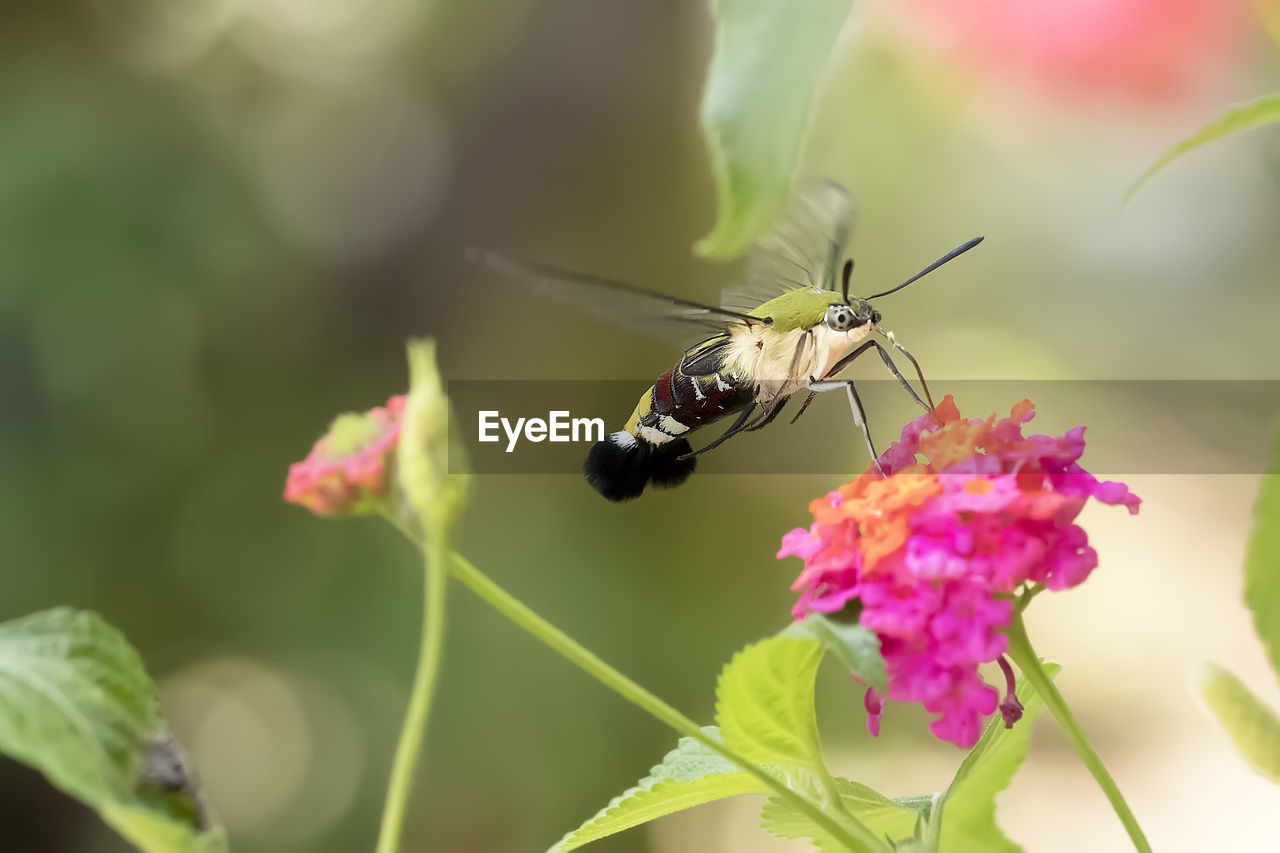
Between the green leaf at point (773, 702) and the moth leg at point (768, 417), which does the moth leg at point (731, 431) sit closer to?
the moth leg at point (768, 417)

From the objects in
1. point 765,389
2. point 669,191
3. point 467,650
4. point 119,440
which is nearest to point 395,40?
point 669,191

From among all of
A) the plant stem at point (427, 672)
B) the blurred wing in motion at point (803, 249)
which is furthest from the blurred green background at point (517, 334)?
the plant stem at point (427, 672)

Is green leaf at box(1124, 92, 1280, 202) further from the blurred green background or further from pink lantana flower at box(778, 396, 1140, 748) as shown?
the blurred green background

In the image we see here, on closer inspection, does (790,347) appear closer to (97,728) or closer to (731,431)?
(731,431)

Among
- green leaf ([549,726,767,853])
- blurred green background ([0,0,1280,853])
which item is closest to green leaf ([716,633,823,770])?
green leaf ([549,726,767,853])

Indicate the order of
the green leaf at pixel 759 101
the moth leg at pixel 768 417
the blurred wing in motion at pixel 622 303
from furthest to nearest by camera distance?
the moth leg at pixel 768 417 < the blurred wing in motion at pixel 622 303 < the green leaf at pixel 759 101

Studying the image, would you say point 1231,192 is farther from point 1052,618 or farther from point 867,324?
point 867,324

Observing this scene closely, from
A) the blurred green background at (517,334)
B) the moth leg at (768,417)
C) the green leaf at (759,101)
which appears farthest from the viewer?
A: the blurred green background at (517,334)
